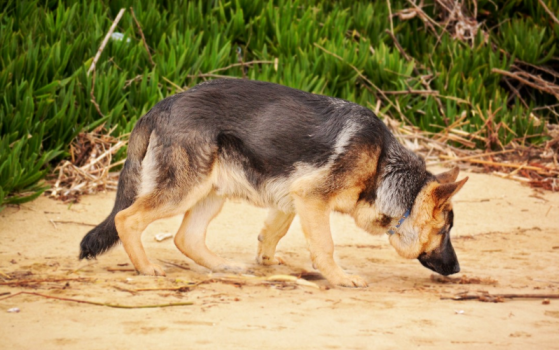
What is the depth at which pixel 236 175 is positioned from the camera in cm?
513

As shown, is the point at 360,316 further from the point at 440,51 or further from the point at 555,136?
the point at 440,51

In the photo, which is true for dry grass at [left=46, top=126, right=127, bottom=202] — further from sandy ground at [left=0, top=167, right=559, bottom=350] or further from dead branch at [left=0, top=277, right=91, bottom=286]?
dead branch at [left=0, top=277, right=91, bottom=286]

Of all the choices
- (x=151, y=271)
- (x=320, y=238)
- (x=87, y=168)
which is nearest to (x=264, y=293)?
(x=320, y=238)

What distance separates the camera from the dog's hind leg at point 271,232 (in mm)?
5715

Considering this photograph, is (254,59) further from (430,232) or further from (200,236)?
(430,232)

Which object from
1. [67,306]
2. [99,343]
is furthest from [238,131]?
[99,343]

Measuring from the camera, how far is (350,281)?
16.5 ft

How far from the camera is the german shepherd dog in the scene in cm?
500

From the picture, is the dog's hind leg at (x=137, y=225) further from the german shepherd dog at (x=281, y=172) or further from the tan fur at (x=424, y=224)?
the tan fur at (x=424, y=224)

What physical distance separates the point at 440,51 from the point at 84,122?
18.8ft

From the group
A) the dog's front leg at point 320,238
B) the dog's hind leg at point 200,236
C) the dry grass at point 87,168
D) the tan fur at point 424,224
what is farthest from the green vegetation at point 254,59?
the tan fur at point 424,224

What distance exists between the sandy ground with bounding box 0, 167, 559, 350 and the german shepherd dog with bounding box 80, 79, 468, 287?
329 mm

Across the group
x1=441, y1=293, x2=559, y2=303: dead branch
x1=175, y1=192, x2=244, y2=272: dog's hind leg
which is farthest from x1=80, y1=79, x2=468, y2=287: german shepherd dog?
x1=441, y1=293, x2=559, y2=303: dead branch

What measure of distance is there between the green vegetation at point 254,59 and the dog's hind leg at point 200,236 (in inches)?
68.6
